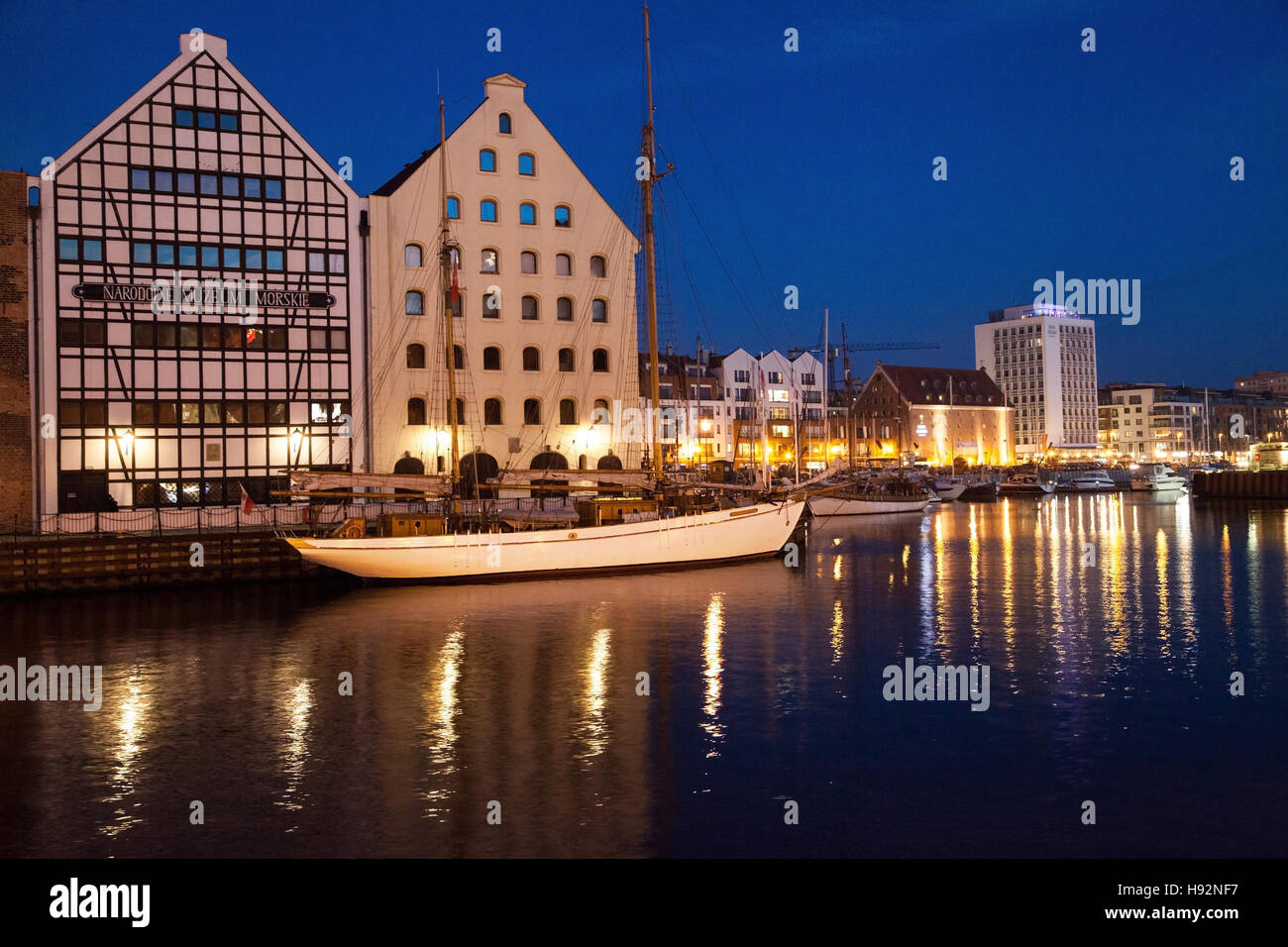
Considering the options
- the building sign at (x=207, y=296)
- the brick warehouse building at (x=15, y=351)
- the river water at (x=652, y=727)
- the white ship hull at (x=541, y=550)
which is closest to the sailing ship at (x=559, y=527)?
the white ship hull at (x=541, y=550)

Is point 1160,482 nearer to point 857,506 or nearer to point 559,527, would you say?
point 857,506

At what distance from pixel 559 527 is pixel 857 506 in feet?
158

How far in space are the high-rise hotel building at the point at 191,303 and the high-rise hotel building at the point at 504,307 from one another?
8.18 ft

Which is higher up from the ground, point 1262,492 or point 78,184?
point 78,184

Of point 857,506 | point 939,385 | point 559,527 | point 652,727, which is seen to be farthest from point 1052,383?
point 652,727

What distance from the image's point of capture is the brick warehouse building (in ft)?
141

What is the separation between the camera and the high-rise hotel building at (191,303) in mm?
43750

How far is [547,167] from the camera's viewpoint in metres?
53.8

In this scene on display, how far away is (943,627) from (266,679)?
55.0 feet

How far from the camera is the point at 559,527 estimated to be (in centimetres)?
4062
